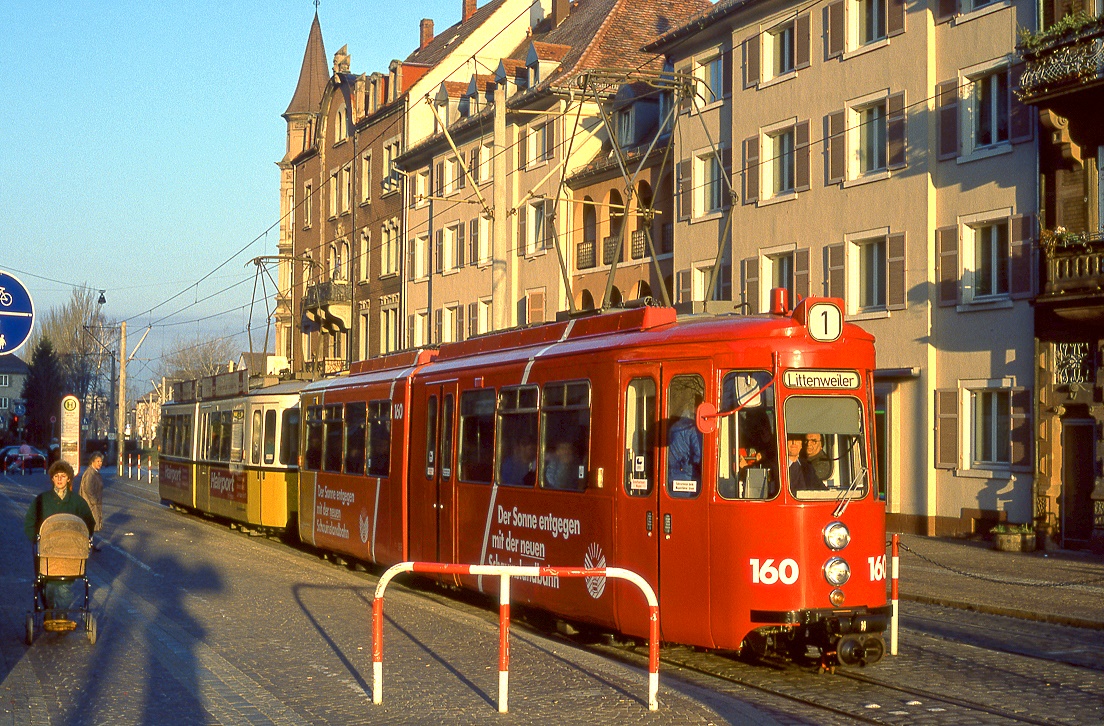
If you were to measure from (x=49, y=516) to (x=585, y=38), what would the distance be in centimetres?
3816

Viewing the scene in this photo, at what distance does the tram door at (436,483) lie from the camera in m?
15.8

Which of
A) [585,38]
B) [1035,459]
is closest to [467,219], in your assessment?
[585,38]

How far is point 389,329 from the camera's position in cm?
5850

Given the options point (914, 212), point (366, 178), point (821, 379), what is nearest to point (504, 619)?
point (821, 379)

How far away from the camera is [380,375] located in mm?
19031

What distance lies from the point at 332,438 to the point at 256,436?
587cm

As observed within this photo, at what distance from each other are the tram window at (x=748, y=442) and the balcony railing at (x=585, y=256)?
31691 mm

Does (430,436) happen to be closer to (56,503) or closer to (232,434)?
(56,503)

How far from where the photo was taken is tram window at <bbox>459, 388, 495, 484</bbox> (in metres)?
14.7

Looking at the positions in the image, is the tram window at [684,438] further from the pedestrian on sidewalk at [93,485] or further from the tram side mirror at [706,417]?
the pedestrian on sidewalk at [93,485]

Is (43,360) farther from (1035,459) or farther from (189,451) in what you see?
(1035,459)

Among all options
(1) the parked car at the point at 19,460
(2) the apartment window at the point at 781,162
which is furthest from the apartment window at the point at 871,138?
(1) the parked car at the point at 19,460

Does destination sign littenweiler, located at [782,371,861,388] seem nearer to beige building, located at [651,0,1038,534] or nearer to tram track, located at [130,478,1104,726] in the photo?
tram track, located at [130,478,1104,726]

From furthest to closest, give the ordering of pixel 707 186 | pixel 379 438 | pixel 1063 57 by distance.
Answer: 1. pixel 707 186
2. pixel 1063 57
3. pixel 379 438
